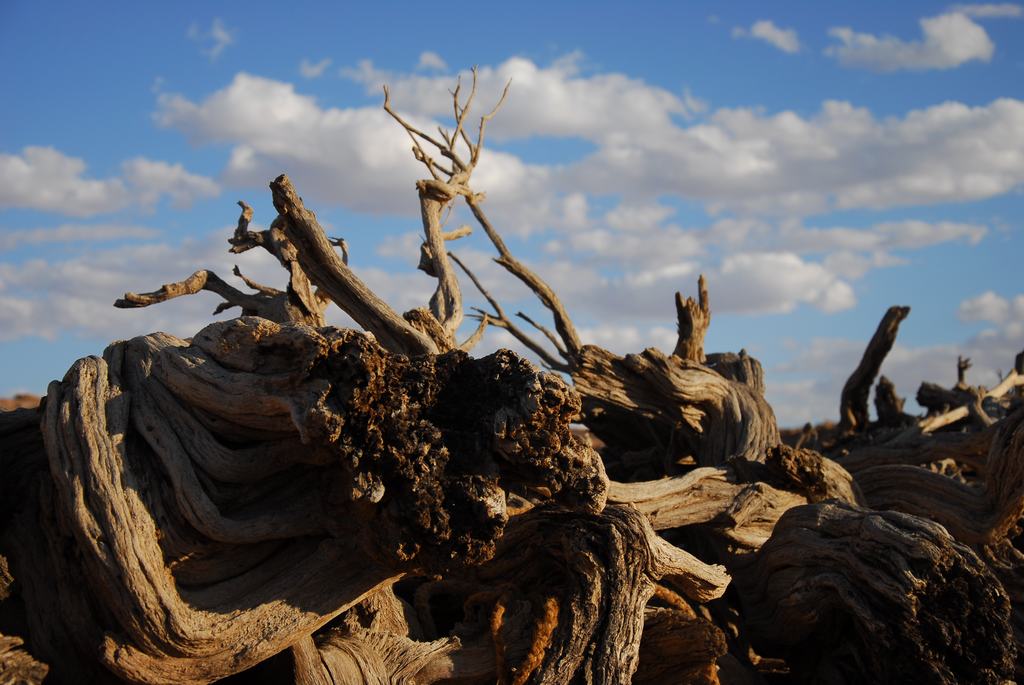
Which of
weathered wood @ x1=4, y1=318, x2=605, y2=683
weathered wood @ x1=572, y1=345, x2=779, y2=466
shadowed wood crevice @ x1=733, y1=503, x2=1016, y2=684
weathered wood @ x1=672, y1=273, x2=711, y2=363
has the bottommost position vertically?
shadowed wood crevice @ x1=733, y1=503, x2=1016, y2=684

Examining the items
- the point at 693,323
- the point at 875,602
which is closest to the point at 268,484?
the point at 875,602

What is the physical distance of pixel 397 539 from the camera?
15.1 ft

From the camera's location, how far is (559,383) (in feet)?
15.5

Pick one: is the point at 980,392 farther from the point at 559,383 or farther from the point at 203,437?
the point at 203,437

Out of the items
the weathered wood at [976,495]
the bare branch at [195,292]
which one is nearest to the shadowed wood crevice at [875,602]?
the weathered wood at [976,495]

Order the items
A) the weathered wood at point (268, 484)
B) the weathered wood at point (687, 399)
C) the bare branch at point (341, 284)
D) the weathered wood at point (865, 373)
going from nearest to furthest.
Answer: the weathered wood at point (268, 484) < the bare branch at point (341, 284) < the weathered wood at point (687, 399) < the weathered wood at point (865, 373)

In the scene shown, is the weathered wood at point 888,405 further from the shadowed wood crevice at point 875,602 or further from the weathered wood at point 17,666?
the weathered wood at point 17,666

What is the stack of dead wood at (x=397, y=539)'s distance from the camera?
4637 millimetres

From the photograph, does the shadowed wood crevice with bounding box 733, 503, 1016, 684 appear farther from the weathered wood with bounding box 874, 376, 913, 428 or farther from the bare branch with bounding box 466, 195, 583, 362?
the weathered wood with bounding box 874, 376, 913, 428

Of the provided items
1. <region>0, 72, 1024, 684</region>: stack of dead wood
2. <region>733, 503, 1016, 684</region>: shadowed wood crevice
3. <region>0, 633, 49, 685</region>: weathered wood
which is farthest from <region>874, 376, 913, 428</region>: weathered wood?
<region>0, 633, 49, 685</region>: weathered wood

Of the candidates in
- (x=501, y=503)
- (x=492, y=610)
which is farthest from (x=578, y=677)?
(x=501, y=503)

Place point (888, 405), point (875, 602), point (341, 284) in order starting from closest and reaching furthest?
point (875, 602) → point (341, 284) → point (888, 405)

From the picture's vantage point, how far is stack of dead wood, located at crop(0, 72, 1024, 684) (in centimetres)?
464

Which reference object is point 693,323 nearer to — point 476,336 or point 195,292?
point 476,336
